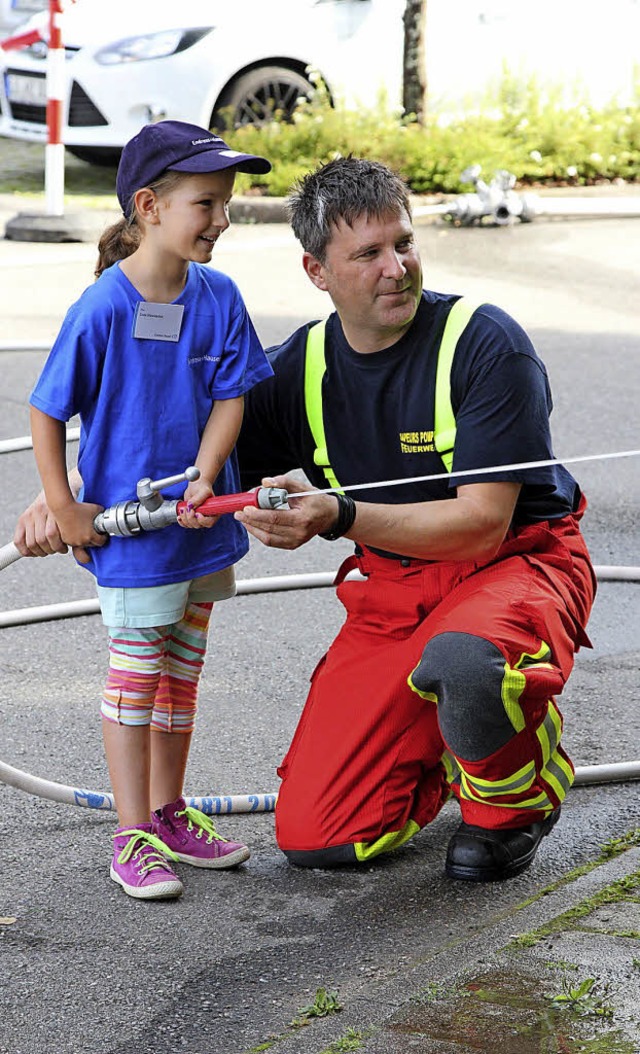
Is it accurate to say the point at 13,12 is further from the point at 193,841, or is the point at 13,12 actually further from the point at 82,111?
the point at 193,841

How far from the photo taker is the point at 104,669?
429 cm

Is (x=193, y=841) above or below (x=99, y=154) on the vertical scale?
below

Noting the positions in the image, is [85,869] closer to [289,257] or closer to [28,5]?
[289,257]

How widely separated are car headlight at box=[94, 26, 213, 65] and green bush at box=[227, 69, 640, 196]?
735mm

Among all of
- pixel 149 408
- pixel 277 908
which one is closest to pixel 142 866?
pixel 277 908

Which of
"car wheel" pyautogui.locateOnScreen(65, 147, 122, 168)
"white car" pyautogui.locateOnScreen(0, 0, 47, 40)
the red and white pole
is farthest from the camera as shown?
"white car" pyautogui.locateOnScreen(0, 0, 47, 40)

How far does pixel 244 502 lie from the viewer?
9.13 feet

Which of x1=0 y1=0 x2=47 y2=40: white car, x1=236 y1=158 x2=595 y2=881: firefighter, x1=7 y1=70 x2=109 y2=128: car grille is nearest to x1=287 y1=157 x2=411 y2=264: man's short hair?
x1=236 y1=158 x2=595 y2=881: firefighter

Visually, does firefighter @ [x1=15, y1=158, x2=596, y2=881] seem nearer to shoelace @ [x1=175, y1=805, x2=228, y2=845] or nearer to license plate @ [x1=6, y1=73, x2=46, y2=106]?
shoelace @ [x1=175, y1=805, x2=228, y2=845]

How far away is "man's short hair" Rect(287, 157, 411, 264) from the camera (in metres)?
3.16

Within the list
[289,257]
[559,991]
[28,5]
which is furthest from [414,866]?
[28,5]

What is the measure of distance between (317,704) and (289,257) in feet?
21.5

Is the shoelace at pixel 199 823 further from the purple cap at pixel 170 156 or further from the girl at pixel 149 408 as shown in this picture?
the purple cap at pixel 170 156

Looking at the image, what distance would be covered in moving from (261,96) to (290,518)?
9.31 meters
